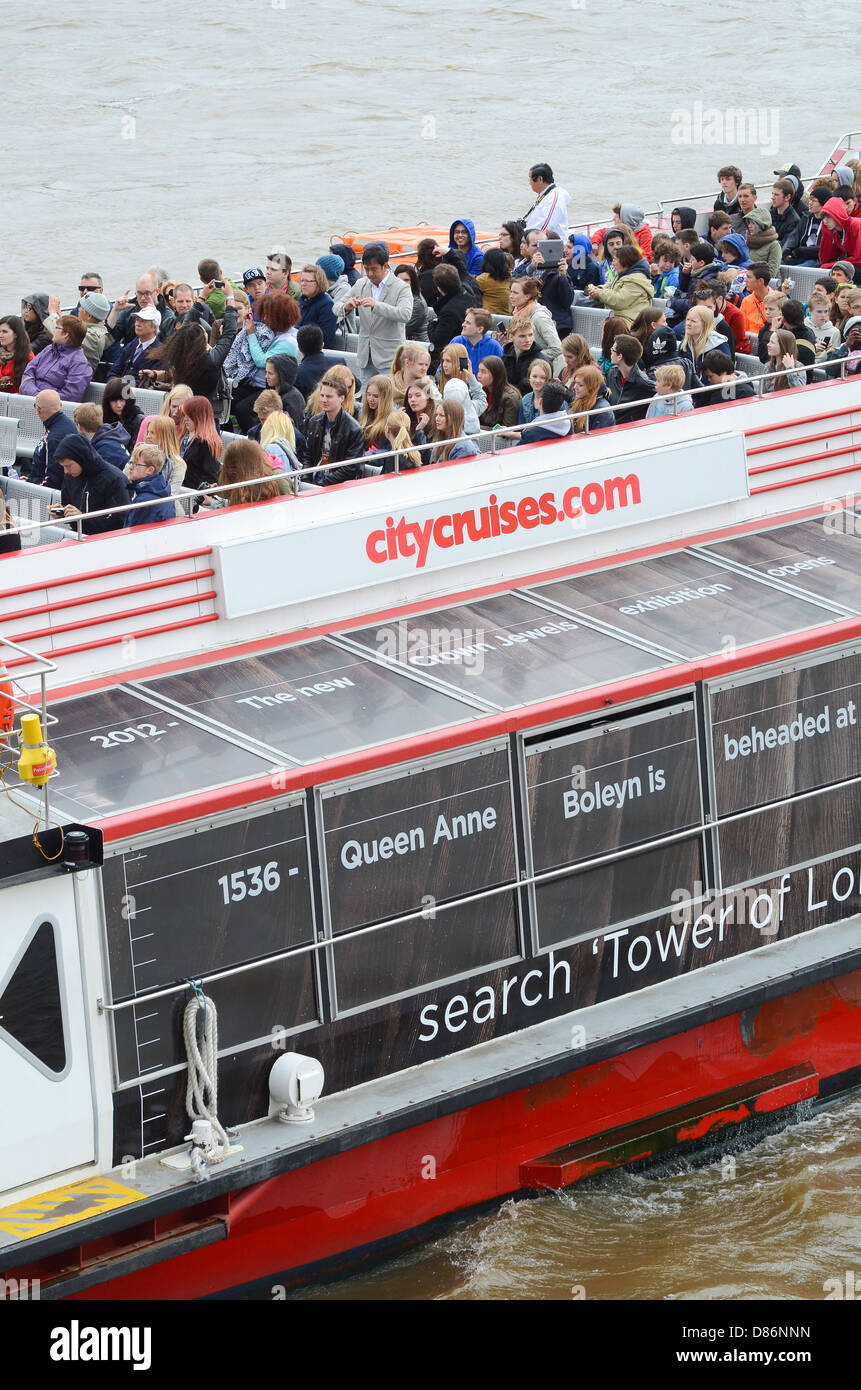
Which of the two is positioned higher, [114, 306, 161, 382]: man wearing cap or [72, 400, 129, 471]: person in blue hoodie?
[114, 306, 161, 382]: man wearing cap

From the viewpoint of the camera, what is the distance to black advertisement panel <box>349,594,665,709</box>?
821cm

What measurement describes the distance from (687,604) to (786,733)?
75 centimetres

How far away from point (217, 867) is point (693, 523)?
3475 millimetres

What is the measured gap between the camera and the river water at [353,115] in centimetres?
3098

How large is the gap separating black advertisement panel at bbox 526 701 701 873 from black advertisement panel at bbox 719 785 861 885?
29cm

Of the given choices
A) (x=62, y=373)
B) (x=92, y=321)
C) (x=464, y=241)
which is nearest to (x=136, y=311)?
(x=92, y=321)

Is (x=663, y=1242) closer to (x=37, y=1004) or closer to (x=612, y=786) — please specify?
(x=612, y=786)

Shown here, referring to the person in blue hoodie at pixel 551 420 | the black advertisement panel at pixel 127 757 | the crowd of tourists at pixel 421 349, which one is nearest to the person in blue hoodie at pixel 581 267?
the crowd of tourists at pixel 421 349

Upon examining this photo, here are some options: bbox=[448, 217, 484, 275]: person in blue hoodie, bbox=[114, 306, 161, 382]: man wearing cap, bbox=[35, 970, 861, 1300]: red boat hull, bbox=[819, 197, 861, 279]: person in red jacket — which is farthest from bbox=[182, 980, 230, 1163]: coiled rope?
bbox=[819, 197, 861, 279]: person in red jacket

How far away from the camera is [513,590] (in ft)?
29.3

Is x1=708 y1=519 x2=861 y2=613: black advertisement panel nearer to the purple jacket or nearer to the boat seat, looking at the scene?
the purple jacket

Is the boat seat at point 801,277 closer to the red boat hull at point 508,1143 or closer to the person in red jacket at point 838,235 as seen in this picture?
the person in red jacket at point 838,235

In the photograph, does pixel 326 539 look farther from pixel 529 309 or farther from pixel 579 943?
pixel 529 309
